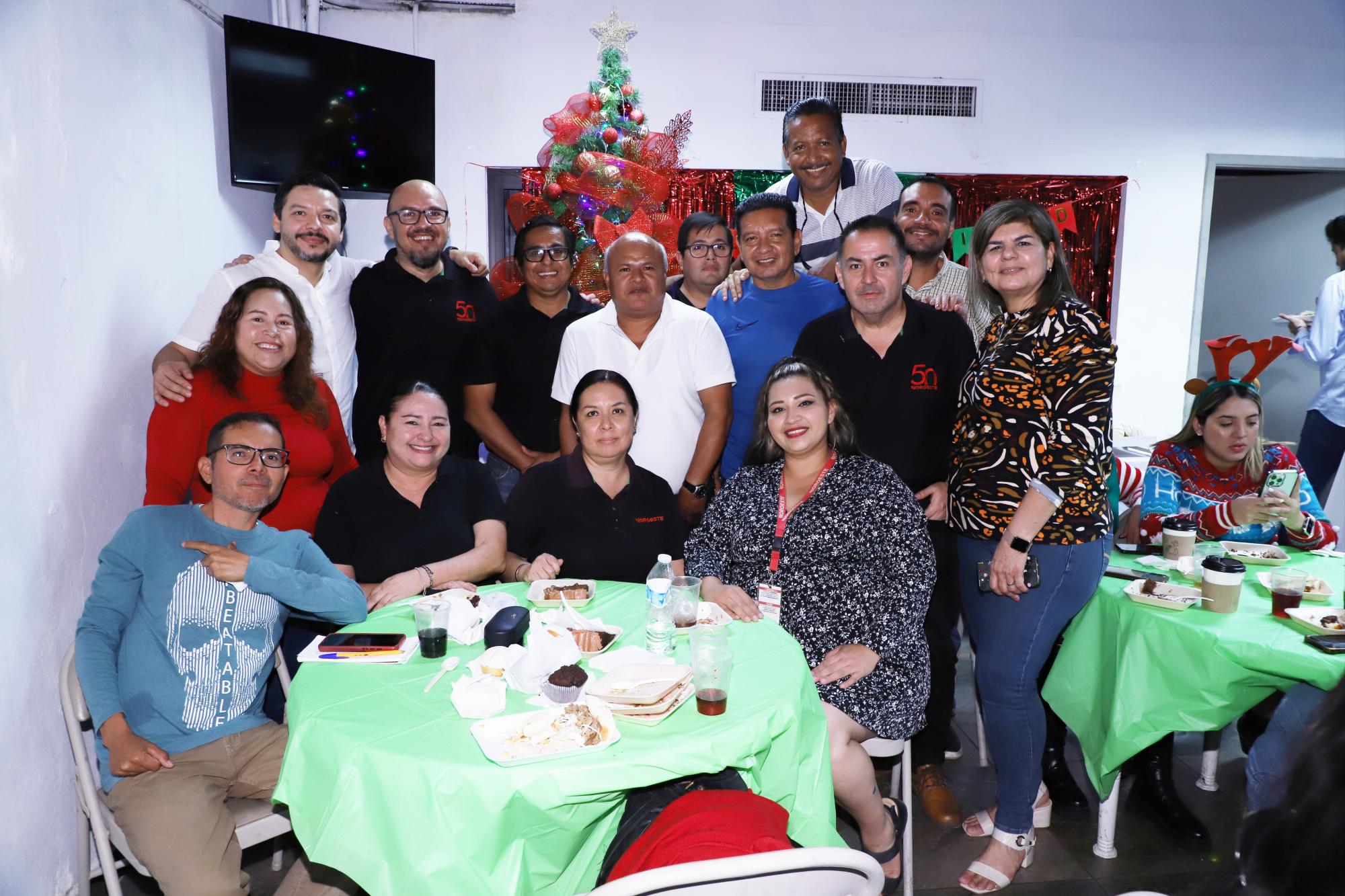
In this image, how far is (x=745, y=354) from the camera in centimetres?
336

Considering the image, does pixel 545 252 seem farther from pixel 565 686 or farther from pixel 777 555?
pixel 565 686

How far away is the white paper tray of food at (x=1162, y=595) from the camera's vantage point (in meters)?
2.46

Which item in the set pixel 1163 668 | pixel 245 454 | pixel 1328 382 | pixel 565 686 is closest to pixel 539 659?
pixel 565 686

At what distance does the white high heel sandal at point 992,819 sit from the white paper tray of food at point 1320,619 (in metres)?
0.95

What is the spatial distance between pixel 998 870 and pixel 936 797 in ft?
1.34

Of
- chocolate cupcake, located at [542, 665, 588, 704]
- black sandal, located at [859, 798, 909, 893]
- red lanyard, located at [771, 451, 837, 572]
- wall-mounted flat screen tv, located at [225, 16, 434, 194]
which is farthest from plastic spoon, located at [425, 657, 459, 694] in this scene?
wall-mounted flat screen tv, located at [225, 16, 434, 194]

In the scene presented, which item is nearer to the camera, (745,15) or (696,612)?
(696,612)

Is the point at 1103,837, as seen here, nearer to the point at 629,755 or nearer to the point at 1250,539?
the point at 1250,539

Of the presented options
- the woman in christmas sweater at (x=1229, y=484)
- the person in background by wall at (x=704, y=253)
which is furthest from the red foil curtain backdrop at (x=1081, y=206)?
the woman in christmas sweater at (x=1229, y=484)

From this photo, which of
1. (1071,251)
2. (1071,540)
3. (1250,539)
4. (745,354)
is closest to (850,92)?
(1071,251)

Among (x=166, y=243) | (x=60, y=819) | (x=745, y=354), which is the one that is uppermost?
(x=166, y=243)

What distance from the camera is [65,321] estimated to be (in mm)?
2492

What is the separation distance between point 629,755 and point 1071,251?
5689mm

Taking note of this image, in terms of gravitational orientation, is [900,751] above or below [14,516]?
below
